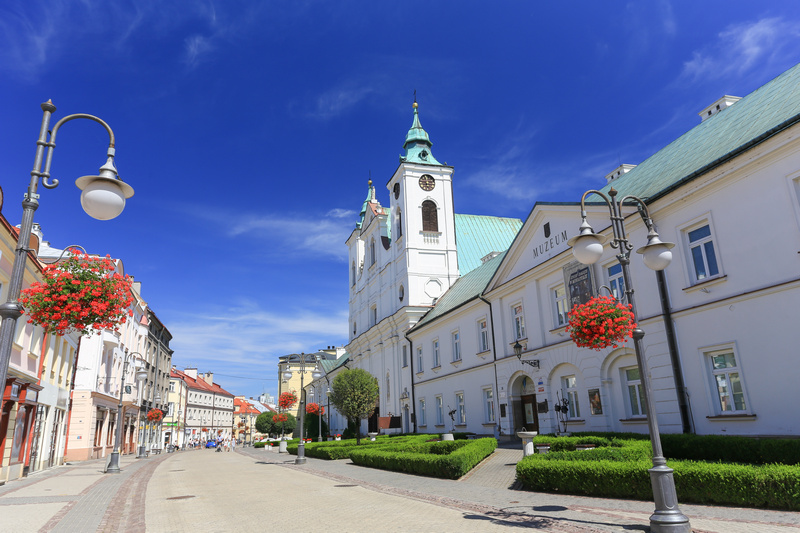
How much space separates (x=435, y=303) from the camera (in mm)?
44281

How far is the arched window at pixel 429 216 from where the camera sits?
4644 centimetres

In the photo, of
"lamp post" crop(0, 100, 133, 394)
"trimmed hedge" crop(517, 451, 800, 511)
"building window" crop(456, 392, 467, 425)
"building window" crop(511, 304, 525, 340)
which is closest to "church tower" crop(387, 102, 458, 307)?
"building window" crop(456, 392, 467, 425)

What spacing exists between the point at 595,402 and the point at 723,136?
34.8 feet

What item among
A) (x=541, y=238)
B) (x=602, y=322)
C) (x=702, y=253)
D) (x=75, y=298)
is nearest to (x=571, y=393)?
(x=541, y=238)

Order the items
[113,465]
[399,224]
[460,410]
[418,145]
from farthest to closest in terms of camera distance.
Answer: [418,145]
[399,224]
[460,410]
[113,465]

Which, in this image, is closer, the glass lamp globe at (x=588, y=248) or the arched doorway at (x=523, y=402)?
the glass lamp globe at (x=588, y=248)

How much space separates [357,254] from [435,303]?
1951 cm

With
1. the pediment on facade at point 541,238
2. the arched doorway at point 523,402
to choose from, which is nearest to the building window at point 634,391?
the pediment on facade at point 541,238

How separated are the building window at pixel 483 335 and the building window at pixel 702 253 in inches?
579

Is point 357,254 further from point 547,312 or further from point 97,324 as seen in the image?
point 97,324

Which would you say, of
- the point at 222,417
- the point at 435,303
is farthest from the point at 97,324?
the point at 222,417

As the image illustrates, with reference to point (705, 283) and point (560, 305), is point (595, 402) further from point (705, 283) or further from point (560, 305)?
point (705, 283)

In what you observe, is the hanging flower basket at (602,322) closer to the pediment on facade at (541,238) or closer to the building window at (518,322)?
the pediment on facade at (541,238)

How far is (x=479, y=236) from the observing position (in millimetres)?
49656
